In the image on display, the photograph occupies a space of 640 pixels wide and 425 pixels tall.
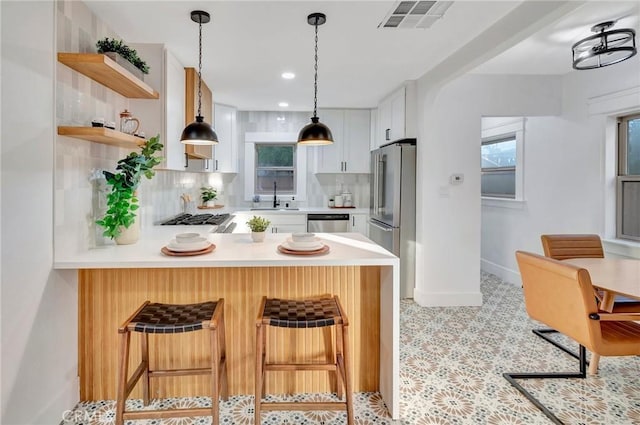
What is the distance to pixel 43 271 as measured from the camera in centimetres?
183

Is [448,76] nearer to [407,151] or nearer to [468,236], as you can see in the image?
[407,151]

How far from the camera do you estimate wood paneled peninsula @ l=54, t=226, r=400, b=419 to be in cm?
215

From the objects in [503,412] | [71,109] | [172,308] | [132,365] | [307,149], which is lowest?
[503,412]

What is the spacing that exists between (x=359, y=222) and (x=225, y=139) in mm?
2178

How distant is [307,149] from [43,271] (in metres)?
4.38

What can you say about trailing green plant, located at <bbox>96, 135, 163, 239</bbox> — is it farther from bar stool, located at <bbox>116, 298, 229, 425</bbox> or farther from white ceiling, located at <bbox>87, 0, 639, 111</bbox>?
white ceiling, located at <bbox>87, 0, 639, 111</bbox>

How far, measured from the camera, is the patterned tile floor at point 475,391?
2051 mm

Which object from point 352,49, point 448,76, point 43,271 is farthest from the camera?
point 448,76

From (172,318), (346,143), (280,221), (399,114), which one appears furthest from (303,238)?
(346,143)

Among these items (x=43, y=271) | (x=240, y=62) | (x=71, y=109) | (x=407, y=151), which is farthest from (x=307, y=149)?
(x=43, y=271)

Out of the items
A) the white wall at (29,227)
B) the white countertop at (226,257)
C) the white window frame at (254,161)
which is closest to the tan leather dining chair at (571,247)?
the white countertop at (226,257)

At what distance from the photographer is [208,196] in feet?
17.4

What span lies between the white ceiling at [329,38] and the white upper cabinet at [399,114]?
6.3 inches

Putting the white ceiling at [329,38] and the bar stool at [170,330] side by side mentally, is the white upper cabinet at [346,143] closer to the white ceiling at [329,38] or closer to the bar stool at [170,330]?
the white ceiling at [329,38]
